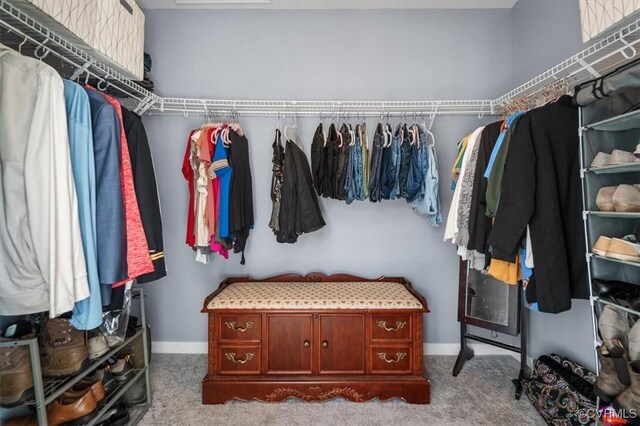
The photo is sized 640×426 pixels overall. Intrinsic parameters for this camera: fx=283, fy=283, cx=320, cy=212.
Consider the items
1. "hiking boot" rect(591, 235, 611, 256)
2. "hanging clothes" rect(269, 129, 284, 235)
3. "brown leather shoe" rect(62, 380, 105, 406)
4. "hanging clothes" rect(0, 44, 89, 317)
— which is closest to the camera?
"hanging clothes" rect(0, 44, 89, 317)

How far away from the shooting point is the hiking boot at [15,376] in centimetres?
105

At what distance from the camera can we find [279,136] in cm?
206

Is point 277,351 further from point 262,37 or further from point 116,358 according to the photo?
point 262,37

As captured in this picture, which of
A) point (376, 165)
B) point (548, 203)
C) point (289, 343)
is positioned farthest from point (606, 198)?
point (289, 343)

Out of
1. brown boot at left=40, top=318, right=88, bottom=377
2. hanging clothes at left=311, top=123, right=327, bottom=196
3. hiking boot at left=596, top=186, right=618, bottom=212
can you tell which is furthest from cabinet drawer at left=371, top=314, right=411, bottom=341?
brown boot at left=40, top=318, right=88, bottom=377

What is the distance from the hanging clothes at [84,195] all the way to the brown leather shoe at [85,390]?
519 millimetres

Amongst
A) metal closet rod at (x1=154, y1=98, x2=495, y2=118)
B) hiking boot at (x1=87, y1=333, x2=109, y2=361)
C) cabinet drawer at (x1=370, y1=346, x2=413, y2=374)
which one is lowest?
cabinet drawer at (x1=370, y1=346, x2=413, y2=374)

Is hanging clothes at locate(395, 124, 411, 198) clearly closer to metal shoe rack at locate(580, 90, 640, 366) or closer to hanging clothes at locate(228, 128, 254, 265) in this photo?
metal shoe rack at locate(580, 90, 640, 366)

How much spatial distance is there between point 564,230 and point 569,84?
0.94 metres

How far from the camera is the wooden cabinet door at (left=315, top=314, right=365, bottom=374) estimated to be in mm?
1760

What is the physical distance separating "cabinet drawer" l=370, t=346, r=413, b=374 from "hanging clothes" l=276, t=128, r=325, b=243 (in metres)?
0.87

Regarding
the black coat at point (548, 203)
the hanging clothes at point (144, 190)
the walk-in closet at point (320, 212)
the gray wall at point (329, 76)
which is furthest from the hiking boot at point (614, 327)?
the hanging clothes at point (144, 190)

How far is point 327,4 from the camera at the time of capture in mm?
2227

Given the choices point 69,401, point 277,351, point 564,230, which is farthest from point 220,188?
point 564,230
